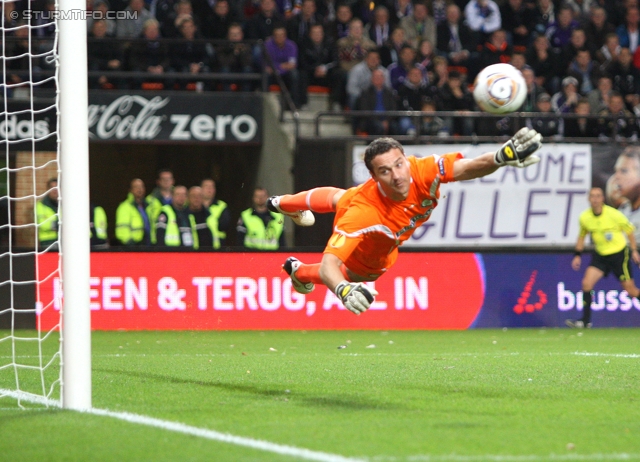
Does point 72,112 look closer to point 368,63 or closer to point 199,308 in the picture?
point 199,308

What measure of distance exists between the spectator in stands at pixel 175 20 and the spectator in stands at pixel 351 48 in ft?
9.39

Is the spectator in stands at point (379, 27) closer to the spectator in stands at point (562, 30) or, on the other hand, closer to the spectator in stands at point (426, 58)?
the spectator in stands at point (426, 58)

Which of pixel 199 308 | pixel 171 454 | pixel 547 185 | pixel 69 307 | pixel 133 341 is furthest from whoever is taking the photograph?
pixel 547 185

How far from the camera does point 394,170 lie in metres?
6.98

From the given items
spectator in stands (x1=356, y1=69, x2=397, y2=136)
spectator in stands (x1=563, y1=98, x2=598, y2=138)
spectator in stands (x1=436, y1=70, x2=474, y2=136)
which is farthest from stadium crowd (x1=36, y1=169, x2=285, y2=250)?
spectator in stands (x1=563, y1=98, x2=598, y2=138)

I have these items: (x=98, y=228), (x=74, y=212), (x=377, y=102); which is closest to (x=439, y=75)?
(x=377, y=102)

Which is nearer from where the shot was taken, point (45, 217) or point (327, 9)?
point (45, 217)

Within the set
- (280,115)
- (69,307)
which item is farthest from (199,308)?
(69,307)

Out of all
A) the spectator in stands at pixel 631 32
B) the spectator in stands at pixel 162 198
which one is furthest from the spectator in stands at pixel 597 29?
the spectator in stands at pixel 162 198

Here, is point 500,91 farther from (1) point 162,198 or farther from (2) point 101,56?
(2) point 101,56

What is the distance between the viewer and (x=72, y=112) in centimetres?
623

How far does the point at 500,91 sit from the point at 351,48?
11470 mm

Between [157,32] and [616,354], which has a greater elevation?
[157,32]

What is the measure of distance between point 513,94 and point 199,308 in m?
8.52
